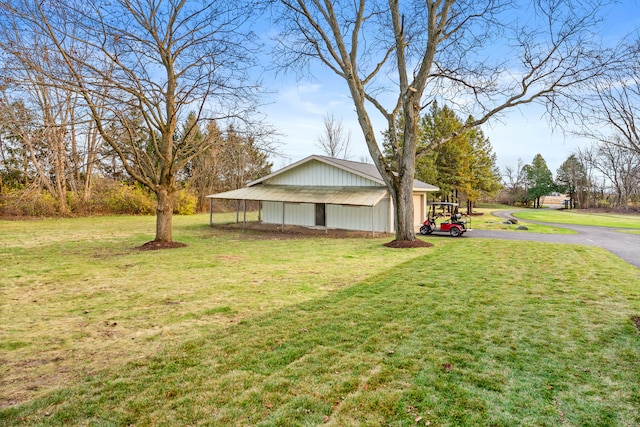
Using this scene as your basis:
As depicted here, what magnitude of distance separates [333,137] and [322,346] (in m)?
36.4

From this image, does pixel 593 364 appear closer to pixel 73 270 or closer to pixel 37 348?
pixel 37 348

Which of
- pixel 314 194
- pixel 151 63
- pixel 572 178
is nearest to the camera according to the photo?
pixel 151 63

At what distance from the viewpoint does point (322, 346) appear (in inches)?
153

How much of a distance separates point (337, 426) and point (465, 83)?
1314cm

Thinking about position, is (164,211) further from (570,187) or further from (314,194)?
(570,187)

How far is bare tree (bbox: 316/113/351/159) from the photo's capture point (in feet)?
127

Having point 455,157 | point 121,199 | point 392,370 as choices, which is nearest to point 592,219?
point 455,157

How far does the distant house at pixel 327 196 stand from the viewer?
54.6ft

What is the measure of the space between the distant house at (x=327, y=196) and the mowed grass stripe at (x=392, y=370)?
988cm

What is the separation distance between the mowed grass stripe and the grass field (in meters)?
0.02

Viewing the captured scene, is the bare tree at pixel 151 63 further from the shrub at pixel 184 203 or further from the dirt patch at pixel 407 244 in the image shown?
the shrub at pixel 184 203

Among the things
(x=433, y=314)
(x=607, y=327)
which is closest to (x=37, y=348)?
(x=433, y=314)

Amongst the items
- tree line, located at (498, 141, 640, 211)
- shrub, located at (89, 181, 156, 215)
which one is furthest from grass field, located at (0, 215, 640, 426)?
tree line, located at (498, 141, 640, 211)

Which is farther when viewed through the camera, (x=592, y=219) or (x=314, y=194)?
(x=592, y=219)
